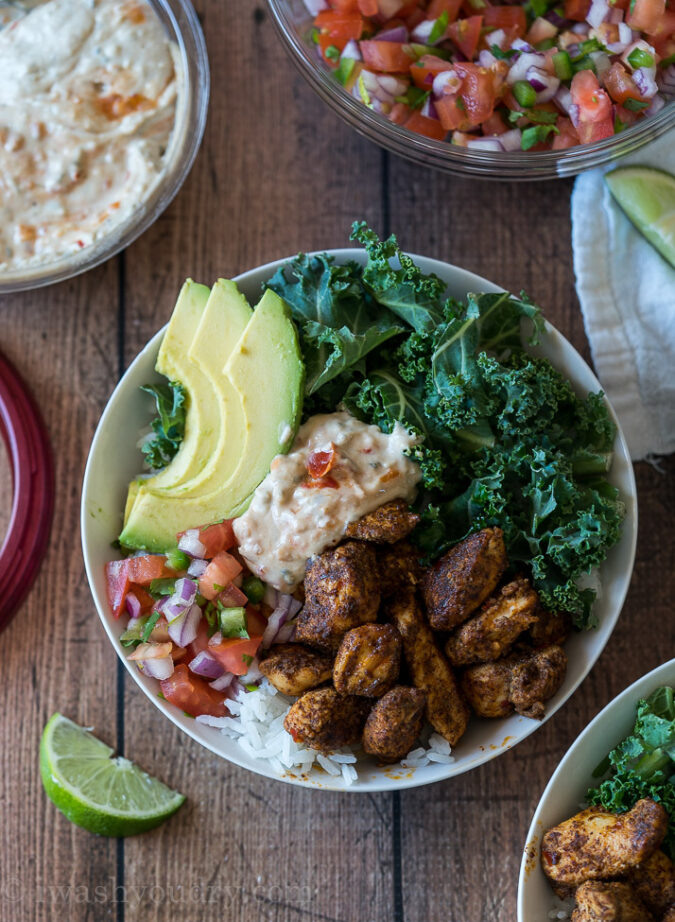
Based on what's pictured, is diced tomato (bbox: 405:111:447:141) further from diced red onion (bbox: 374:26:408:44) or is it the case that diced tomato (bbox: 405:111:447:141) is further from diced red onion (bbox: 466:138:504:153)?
diced red onion (bbox: 374:26:408:44)

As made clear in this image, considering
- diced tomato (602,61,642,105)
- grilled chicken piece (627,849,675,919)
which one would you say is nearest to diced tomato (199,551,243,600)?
grilled chicken piece (627,849,675,919)

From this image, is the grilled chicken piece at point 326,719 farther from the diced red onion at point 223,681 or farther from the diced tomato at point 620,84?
the diced tomato at point 620,84

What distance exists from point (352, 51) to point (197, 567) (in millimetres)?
1593

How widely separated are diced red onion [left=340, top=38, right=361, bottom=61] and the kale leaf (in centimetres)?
111

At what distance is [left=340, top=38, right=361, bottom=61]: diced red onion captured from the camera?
8.88ft

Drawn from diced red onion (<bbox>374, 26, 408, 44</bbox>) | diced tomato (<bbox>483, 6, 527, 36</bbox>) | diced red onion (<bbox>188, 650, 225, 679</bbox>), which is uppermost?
diced tomato (<bbox>483, 6, 527, 36</bbox>)

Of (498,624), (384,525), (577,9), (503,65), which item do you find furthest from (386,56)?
(498,624)

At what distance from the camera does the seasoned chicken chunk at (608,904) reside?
2.21 m

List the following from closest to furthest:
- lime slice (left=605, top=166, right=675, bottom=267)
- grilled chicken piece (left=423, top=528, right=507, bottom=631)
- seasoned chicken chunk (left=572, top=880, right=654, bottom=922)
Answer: seasoned chicken chunk (left=572, top=880, right=654, bottom=922) → grilled chicken piece (left=423, top=528, right=507, bottom=631) → lime slice (left=605, top=166, right=675, bottom=267)

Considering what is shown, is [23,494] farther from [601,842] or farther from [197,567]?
[601,842]

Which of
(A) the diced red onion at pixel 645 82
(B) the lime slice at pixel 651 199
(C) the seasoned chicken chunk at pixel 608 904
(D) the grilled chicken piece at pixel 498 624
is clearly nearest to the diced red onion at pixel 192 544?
(D) the grilled chicken piece at pixel 498 624

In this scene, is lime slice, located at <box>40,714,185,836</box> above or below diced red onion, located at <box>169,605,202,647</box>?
below

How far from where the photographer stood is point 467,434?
2.47 meters

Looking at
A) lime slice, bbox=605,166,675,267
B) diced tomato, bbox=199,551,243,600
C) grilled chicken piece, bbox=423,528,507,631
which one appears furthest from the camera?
lime slice, bbox=605,166,675,267
